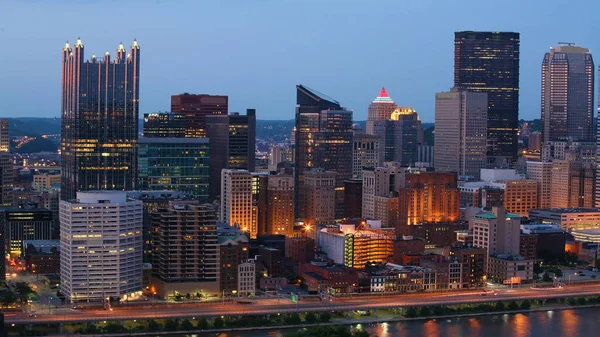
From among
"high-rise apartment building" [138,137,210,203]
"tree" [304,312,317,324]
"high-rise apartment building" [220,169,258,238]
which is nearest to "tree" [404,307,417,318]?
"tree" [304,312,317,324]

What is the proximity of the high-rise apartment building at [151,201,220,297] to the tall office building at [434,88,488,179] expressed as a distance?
42.3 metres

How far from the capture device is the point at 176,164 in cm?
6194

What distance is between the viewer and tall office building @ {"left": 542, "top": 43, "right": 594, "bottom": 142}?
99.6 metres

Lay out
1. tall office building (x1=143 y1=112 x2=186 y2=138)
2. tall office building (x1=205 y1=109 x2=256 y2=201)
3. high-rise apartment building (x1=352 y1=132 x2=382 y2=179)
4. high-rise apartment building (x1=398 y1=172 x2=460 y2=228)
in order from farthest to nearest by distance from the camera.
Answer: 1. high-rise apartment building (x1=352 y1=132 x2=382 y2=179)
2. tall office building (x1=143 y1=112 x2=186 y2=138)
3. tall office building (x1=205 y1=109 x2=256 y2=201)
4. high-rise apartment building (x1=398 y1=172 x2=460 y2=228)

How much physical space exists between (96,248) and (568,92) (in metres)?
67.2

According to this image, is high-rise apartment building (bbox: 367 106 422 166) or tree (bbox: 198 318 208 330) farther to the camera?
high-rise apartment building (bbox: 367 106 422 166)

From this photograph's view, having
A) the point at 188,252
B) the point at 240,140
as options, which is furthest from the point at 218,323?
the point at 240,140

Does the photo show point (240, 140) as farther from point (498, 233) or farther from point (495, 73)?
point (495, 73)

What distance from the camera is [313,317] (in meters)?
39.5

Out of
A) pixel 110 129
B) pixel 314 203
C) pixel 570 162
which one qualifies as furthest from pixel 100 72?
pixel 570 162

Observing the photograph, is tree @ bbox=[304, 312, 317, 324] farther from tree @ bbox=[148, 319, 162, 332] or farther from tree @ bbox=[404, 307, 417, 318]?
tree @ bbox=[148, 319, 162, 332]

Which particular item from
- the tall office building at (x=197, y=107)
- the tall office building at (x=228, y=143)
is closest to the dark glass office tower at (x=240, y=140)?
the tall office building at (x=228, y=143)

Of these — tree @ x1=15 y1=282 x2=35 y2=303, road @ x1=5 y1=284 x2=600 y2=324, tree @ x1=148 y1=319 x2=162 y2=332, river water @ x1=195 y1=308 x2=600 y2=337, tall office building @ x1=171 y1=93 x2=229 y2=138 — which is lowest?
river water @ x1=195 y1=308 x2=600 y2=337

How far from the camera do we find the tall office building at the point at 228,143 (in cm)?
6606
